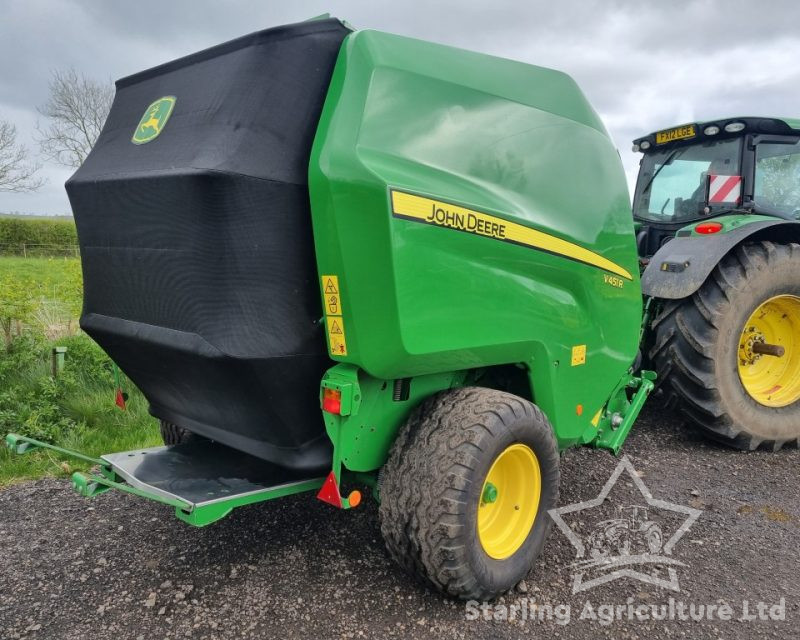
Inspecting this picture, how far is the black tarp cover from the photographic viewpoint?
6.91 feet

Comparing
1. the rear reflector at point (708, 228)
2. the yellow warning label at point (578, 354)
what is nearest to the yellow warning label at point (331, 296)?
the yellow warning label at point (578, 354)

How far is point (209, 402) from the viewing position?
2.50 meters

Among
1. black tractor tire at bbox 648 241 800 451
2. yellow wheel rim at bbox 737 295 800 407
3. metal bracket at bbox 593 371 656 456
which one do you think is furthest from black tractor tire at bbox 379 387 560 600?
yellow wheel rim at bbox 737 295 800 407

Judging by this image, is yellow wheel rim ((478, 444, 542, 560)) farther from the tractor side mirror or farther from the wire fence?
the wire fence

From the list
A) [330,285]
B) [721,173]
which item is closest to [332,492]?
[330,285]

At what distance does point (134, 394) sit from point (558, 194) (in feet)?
11.2

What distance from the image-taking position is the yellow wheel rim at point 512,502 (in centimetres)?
255

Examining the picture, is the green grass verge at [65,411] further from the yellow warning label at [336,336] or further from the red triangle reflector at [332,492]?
the yellow warning label at [336,336]

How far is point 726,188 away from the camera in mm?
4438

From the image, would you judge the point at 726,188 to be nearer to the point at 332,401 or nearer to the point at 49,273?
the point at 332,401

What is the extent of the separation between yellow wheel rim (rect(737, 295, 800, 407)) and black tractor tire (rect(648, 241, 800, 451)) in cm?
18

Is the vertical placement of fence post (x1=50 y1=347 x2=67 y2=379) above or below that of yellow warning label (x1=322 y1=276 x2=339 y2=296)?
below

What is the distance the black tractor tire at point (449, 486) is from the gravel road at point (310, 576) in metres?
0.17

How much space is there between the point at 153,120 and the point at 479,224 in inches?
51.6
